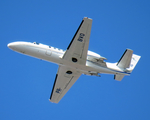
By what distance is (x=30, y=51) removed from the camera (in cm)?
3781

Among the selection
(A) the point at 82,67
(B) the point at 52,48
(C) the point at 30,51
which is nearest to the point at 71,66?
(A) the point at 82,67

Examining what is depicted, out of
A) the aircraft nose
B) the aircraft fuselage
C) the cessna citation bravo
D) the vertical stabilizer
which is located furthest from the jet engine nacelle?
the aircraft nose

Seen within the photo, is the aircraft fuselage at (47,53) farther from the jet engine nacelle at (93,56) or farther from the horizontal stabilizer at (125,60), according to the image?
the horizontal stabilizer at (125,60)

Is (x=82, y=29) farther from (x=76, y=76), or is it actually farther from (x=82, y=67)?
(x=76, y=76)

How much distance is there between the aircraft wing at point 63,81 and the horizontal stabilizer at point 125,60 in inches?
276

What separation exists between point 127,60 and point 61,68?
11007 mm

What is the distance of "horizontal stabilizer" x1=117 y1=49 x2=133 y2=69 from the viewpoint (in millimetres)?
39200

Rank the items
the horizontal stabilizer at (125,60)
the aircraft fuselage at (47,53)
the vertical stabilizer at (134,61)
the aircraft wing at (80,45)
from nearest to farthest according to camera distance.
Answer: the aircraft wing at (80,45)
the aircraft fuselage at (47,53)
the horizontal stabilizer at (125,60)
the vertical stabilizer at (134,61)

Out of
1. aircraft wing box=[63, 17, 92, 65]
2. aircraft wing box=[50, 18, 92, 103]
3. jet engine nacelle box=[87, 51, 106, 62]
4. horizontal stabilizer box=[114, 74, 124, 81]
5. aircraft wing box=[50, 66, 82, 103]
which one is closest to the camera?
aircraft wing box=[63, 17, 92, 65]

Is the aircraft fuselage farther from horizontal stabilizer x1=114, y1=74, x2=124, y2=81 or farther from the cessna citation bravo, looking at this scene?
horizontal stabilizer x1=114, y1=74, x2=124, y2=81

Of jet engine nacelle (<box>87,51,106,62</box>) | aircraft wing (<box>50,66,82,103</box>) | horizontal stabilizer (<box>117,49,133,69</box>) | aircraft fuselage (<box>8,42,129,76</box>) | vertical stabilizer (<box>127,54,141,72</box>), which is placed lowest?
aircraft wing (<box>50,66,82,103</box>)

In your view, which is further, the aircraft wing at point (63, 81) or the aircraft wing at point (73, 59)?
the aircraft wing at point (63, 81)

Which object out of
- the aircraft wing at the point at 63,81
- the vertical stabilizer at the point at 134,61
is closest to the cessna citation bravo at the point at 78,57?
the aircraft wing at the point at 63,81

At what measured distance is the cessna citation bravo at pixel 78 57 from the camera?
3556cm
